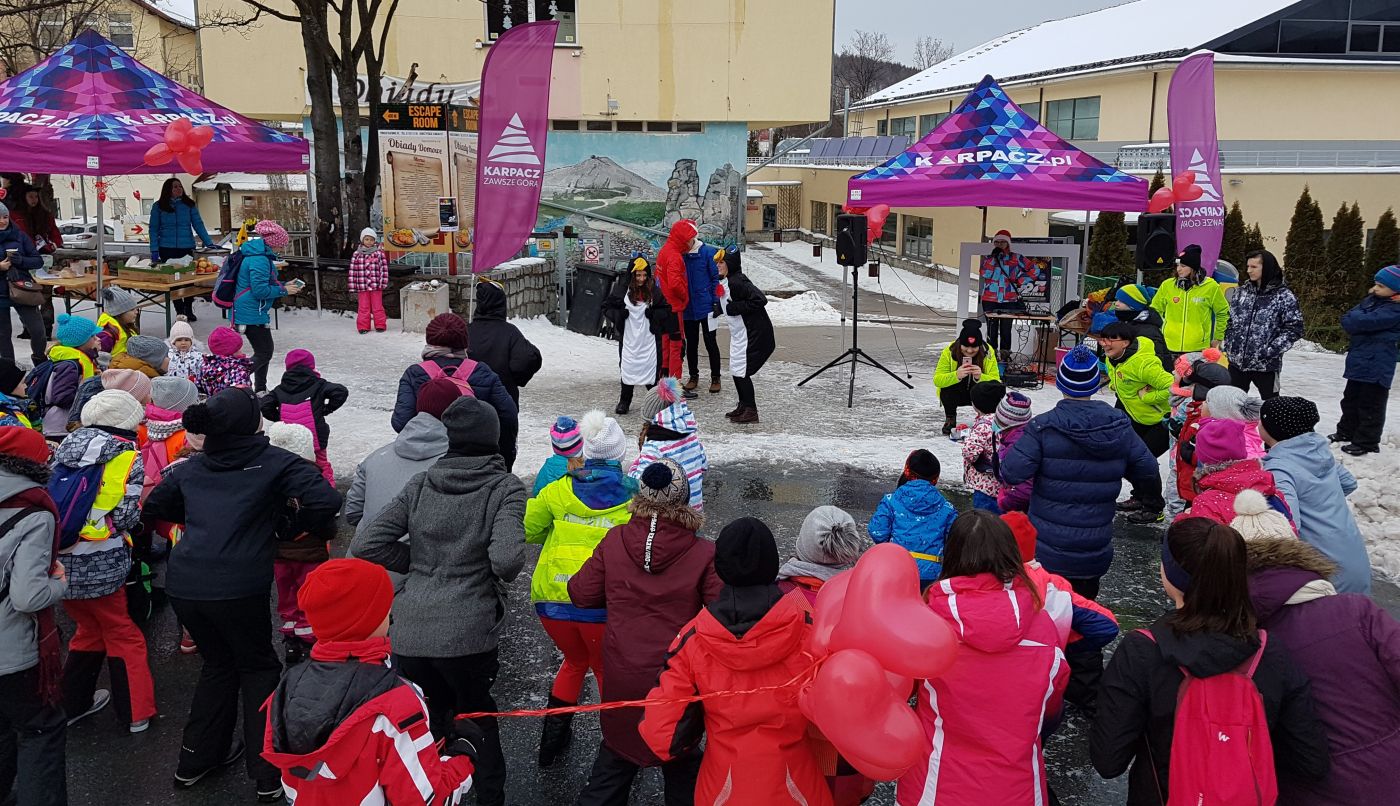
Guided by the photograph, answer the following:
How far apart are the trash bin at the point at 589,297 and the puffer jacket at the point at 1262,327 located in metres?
8.28

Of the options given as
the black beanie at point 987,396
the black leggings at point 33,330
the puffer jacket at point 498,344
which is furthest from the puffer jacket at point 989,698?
the black leggings at point 33,330

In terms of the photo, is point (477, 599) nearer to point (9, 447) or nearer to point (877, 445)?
point (9, 447)

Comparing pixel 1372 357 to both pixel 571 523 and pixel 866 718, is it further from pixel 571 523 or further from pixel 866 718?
pixel 866 718

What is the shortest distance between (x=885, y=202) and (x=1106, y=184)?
2.35 meters

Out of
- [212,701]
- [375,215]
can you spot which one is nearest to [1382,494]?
[212,701]

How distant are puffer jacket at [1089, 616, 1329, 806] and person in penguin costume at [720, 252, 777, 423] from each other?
23.8ft

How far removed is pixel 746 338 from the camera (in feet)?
32.9

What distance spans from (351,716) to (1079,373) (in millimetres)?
3695

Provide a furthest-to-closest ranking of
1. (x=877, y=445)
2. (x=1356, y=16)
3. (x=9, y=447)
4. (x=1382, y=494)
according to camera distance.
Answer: (x=1356, y=16)
(x=877, y=445)
(x=1382, y=494)
(x=9, y=447)

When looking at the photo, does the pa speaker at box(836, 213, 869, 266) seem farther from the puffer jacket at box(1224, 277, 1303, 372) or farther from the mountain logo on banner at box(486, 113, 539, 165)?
the puffer jacket at box(1224, 277, 1303, 372)

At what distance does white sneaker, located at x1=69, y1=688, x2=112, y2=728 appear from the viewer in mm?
4521

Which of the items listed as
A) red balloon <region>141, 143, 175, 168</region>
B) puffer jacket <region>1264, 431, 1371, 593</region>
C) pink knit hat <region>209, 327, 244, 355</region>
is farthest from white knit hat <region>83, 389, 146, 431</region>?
red balloon <region>141, 143, 175, 168</region>

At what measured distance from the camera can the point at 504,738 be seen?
175 inches

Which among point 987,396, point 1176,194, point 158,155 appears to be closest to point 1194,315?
point 1176,194
